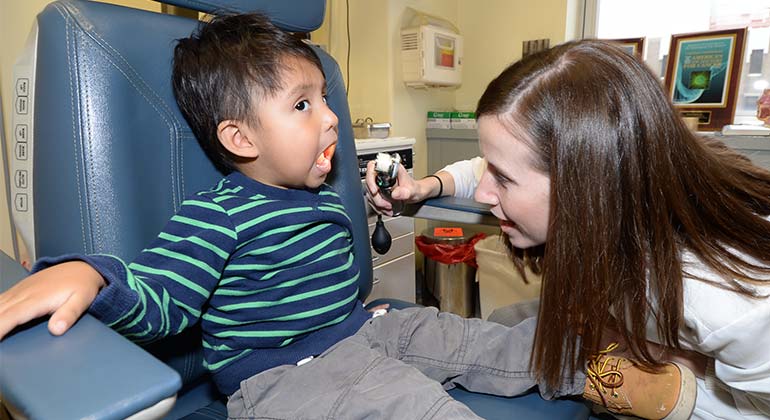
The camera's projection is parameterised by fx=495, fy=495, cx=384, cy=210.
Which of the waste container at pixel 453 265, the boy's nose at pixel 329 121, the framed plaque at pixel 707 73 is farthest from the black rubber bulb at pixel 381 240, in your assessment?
the framed plaque at pixel 707 73

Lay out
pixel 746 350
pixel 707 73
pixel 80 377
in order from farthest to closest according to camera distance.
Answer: pixel 707 73 < pixel 746 350 < pixel 80 377

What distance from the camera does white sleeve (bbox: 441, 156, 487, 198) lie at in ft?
3.56

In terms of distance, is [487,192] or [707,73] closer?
[487,192]

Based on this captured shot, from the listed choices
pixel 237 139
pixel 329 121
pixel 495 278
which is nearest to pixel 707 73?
pixel 495 278

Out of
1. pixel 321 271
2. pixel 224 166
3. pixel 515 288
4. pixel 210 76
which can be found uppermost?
pixel 210 76

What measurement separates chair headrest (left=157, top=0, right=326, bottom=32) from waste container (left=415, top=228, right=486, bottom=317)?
1260mm

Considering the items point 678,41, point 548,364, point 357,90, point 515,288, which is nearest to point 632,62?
point 548,364

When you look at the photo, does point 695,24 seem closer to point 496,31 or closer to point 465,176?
point 496,31

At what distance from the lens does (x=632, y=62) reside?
0.63 metres

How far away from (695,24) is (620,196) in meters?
1.87

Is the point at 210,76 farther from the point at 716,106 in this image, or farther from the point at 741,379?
the point at 716,106

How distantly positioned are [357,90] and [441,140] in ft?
1.46

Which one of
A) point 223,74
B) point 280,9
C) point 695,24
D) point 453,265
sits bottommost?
point 453,265

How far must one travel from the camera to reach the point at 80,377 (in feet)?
1.15
